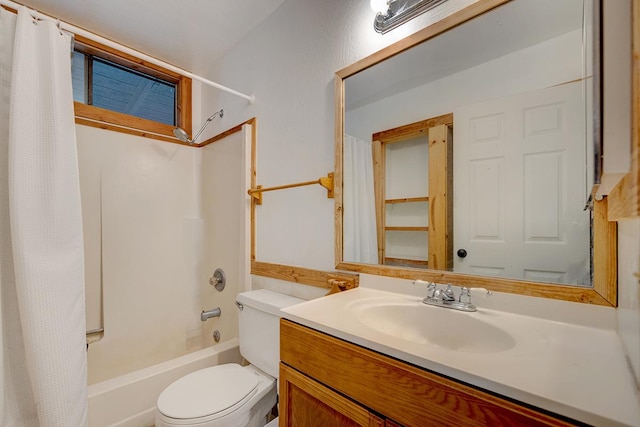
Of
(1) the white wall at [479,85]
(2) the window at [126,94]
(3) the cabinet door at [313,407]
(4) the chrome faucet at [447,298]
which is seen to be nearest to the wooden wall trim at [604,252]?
(4) the chrome faucet at [447,298]

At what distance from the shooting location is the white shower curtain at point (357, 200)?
1.18 metres

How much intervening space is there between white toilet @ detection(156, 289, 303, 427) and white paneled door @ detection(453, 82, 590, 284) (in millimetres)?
860

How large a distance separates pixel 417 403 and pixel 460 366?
4.8 inches

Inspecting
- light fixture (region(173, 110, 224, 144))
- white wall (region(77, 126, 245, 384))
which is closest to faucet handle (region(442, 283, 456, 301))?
white wall (region(77, 126, 245, 384))

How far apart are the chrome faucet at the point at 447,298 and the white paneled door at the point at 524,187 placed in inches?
3.3

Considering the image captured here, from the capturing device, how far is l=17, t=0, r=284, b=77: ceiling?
150 cm

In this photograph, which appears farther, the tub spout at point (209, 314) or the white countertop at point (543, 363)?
Answer: the tub spout at point (209, 314)

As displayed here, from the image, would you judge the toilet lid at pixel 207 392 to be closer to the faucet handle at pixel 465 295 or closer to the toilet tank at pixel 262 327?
the toilet tank at pixel 262 327

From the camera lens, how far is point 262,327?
1288mm

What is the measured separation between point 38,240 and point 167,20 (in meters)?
1.37

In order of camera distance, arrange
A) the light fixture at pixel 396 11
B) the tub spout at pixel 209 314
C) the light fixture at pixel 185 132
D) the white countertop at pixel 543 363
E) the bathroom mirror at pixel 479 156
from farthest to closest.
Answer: the light fixture at pixel 185 132 < the tub spout at pixel 209 314 < the light fixture at pixel 396 11 < the bathroom mirror at pixel 479 156 < the white countertop at pixel 543 363

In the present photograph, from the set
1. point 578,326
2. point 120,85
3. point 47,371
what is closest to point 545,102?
point 578,326

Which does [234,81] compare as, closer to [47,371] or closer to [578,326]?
[47,371]

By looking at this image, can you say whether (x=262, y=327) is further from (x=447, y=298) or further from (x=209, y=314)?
(x=447, y=298)
